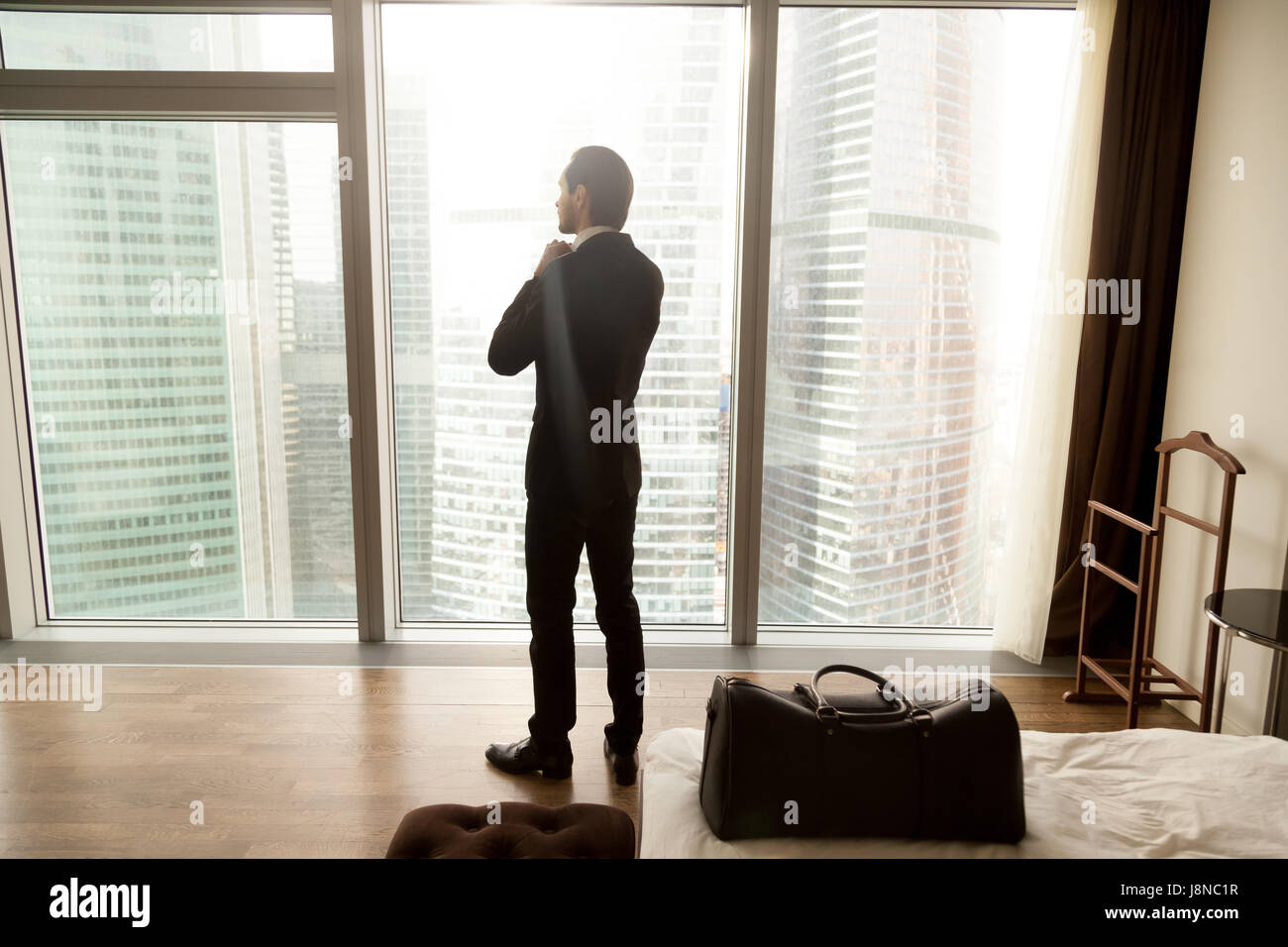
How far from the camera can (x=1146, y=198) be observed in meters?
2.69

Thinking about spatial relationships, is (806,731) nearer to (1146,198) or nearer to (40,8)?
(1146,198)

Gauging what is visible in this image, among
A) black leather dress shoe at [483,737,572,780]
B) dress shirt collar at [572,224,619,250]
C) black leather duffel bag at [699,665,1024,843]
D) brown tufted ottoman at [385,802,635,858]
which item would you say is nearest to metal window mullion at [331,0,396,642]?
black leather dress shoe at [483,737,572,780]

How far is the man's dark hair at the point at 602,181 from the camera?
6.32 ft

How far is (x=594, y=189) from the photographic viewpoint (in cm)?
193

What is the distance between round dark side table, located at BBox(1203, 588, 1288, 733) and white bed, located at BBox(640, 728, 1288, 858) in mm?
550

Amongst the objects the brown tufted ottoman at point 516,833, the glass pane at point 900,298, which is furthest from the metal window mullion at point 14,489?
the glass pane at point 900,298

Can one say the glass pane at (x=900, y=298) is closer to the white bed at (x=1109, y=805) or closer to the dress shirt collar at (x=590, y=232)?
the dress shirt collar at (x=590, y=232)

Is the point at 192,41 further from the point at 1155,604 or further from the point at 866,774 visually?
the point at 1155,604

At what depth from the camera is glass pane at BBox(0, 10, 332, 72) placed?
9.20ft

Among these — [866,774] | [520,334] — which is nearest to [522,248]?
[520,334]

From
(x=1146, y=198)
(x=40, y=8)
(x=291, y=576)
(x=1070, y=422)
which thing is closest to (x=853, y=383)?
(x=1070, y=422)

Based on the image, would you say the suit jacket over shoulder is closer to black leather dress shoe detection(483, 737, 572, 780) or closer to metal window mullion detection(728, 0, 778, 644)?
black leather dress shoe detection(483, 737, 572, 780)

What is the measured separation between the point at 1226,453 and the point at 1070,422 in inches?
24.1
